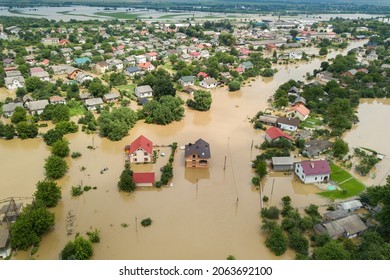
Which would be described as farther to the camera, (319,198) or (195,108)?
(195,108)

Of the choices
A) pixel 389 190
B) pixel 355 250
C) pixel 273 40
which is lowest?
pixel 273 40

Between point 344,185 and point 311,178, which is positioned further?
point 311,178

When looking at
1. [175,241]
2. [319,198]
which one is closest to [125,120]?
[175,241]

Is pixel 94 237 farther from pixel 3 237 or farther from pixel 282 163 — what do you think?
pixel 282 163

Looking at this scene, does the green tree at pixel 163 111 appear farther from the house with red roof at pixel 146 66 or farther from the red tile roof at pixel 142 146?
the house with red roof at pixel 146 66

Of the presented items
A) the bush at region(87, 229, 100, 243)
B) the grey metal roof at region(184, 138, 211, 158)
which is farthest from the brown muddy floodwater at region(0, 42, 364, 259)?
the grey metal roof at region(184, 138, 211, 158)

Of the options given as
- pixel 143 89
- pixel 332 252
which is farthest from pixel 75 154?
pixel 332 252

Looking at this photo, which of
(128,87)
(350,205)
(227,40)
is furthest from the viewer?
(227,40)

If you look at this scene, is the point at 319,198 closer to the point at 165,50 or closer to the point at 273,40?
the point at 165,50
